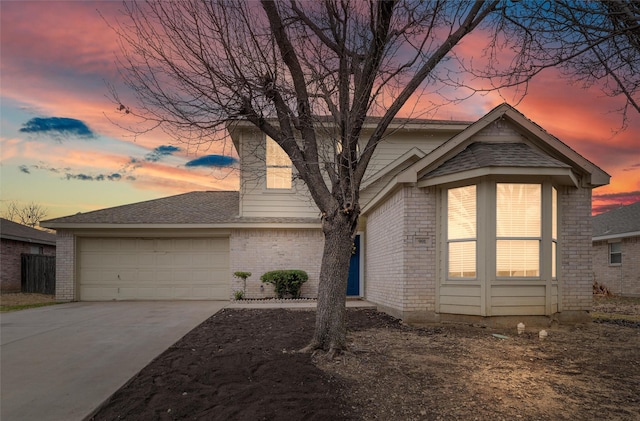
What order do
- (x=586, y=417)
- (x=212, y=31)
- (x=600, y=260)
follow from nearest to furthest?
(x=586, y=417) → (x=212, y=31) → (x=600, y=260)

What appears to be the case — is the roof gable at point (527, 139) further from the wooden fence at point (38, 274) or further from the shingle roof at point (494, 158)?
the wooden fence at point (38, 274)

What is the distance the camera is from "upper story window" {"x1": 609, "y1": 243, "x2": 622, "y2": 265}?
2067 centimetres

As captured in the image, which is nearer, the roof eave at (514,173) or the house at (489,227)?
the roof eave at (514,173)

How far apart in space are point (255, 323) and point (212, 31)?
609 centimetres

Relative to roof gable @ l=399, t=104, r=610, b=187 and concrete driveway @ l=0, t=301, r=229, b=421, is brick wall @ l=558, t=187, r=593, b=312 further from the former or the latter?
concrete driveway @ l=0, t=301, r=229, b=421

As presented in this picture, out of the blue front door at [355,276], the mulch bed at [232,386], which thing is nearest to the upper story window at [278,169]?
the blue front door at [355,276]

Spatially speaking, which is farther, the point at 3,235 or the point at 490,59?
the point at 3,235

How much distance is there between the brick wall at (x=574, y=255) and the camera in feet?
31.6

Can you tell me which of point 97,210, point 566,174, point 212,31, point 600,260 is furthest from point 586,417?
point 600,260

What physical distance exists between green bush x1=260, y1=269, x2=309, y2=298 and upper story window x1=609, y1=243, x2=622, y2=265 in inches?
604

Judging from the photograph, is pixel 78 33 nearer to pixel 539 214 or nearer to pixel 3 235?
pixel 539 214

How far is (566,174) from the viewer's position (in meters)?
8.84

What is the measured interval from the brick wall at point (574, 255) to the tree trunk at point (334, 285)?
5572mm

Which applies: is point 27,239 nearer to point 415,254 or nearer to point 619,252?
point 415,254
